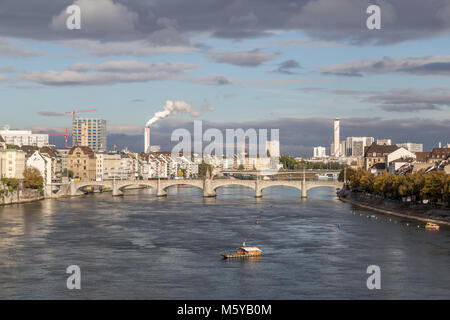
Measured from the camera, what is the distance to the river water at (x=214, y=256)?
3203 cm

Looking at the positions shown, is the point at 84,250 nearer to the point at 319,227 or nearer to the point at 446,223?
the point at 319,227

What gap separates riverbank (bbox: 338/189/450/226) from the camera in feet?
189

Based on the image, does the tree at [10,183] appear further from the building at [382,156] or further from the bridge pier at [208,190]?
Result: the building at [382,156]

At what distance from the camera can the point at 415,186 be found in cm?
6681

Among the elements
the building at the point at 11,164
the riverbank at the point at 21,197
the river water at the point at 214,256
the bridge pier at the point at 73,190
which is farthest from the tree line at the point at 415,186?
the building at the point at 11,164

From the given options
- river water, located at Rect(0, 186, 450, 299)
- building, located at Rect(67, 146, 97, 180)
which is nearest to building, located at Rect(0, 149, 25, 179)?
river water, located at Rect(0, 186, 450, 299)

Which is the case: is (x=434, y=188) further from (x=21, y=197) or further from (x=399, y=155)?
(x=399, y=155)

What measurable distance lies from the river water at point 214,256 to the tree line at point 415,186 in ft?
12.1

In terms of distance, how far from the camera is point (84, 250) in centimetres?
4338

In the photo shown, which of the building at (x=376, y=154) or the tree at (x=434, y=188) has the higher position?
the building at (x=376, y=154)

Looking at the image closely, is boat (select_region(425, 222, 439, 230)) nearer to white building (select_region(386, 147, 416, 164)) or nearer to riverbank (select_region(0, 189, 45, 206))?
riverbank (select_region(0, 189, 45, 206))

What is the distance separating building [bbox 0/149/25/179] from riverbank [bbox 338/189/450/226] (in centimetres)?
4438

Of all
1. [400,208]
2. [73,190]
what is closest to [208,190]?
[73,190]
